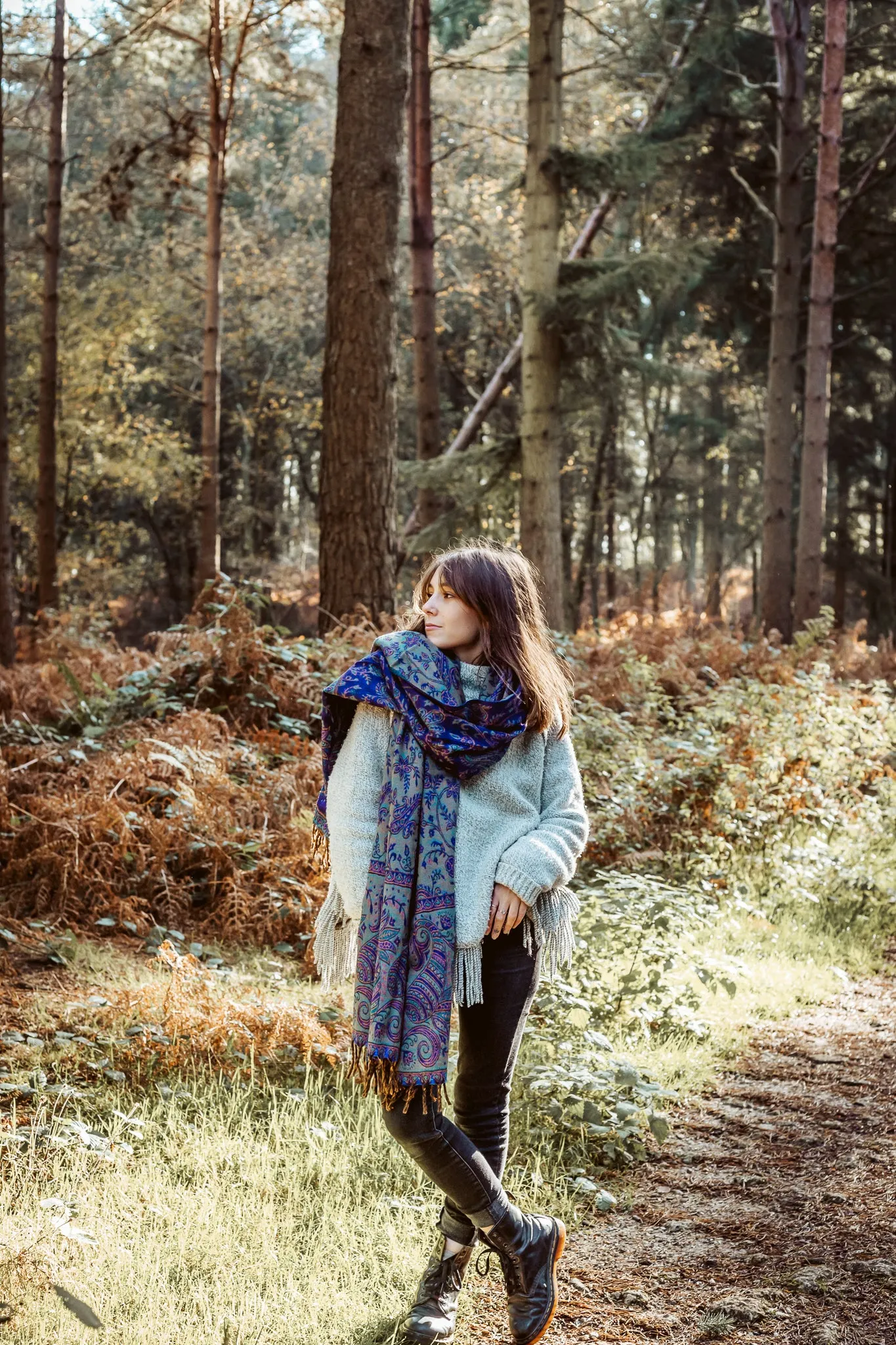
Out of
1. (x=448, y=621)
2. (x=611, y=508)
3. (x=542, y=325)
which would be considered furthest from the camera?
(x=611, y=508)

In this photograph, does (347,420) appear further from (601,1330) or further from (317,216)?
(317,216)

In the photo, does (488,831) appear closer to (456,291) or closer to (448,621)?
(448,621)

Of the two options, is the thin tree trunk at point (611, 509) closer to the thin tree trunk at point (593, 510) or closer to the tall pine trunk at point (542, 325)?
the thin tree trunk at point (593, 510)

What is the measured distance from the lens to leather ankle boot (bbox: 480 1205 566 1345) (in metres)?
2.98

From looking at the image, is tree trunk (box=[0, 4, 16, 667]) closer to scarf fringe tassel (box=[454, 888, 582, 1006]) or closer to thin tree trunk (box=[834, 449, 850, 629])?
scarf fringe tassel (box=[454, 888, 582, 1006])

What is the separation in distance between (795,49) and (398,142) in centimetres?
890

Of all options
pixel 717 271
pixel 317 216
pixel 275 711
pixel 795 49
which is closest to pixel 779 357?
pixel 795 49

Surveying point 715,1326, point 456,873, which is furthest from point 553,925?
point 715,1326

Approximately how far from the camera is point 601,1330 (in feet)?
10.3

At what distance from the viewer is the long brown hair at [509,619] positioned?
117 inches

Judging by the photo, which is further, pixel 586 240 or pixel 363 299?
pixel 586 240

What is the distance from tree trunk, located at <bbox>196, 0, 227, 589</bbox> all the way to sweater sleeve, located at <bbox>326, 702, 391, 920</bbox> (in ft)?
41.0

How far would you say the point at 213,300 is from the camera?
50.2 ft

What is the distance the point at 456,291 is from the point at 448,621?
76.4 feet
